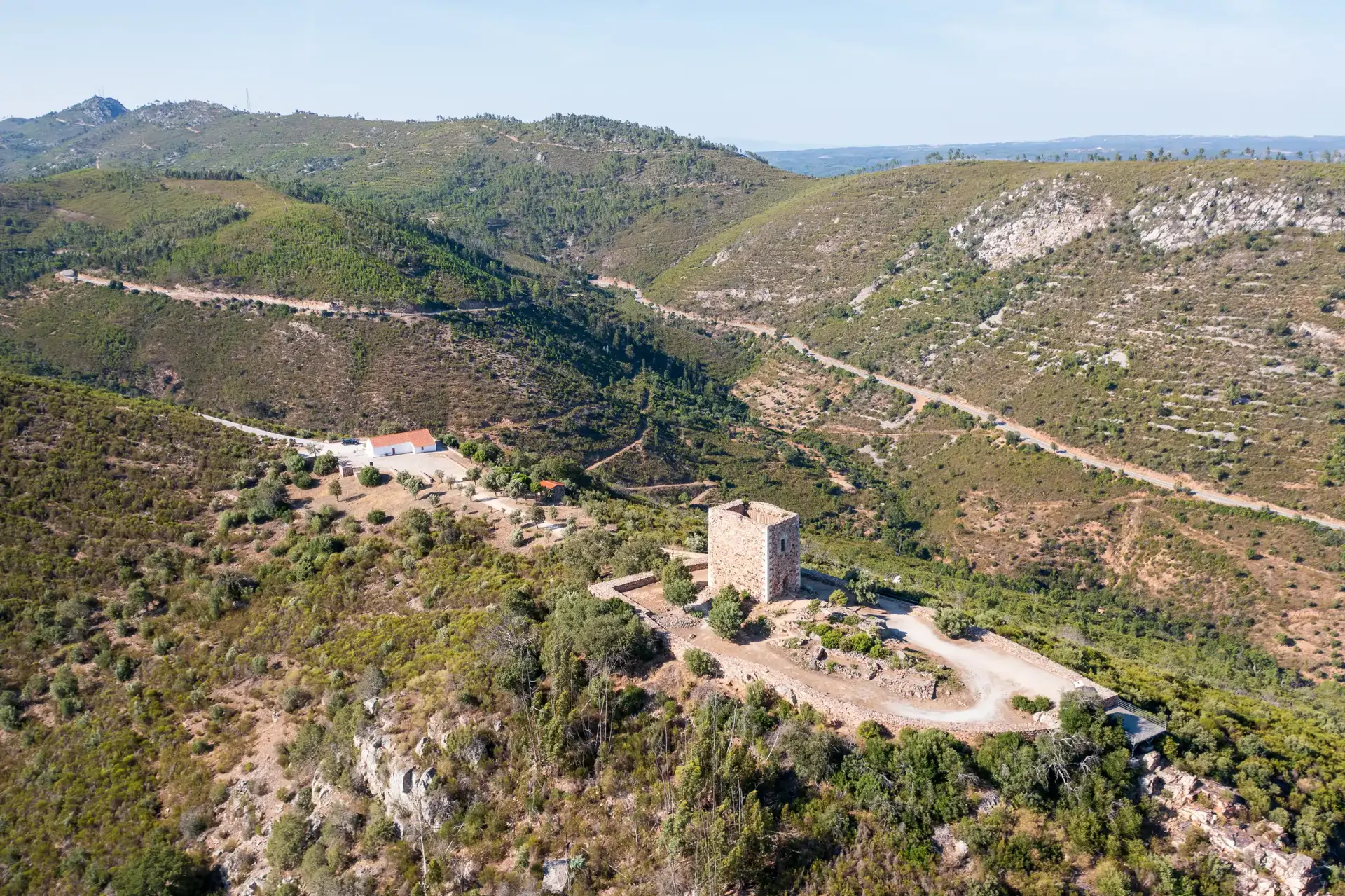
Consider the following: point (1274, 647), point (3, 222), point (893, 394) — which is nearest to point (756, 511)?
point (1274, 647)

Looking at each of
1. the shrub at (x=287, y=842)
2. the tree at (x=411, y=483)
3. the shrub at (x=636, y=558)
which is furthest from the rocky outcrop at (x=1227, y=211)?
the shrub at (x=287, y=842)

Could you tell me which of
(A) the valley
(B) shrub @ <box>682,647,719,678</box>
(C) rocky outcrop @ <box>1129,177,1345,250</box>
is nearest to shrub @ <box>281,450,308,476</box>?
(A) the valley

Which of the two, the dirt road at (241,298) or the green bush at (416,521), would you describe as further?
the dirt road at (241,298)

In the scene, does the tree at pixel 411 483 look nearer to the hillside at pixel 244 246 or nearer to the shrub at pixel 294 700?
the shrub at pixel 294 700

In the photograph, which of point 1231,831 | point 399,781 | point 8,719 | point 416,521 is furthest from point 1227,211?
point 8,719

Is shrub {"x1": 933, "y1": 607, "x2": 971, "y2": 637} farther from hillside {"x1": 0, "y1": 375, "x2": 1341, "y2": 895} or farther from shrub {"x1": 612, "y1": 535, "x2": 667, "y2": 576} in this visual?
shrub {"x1": 612, "y1": 535, "x2": 667, "y2": 576}
